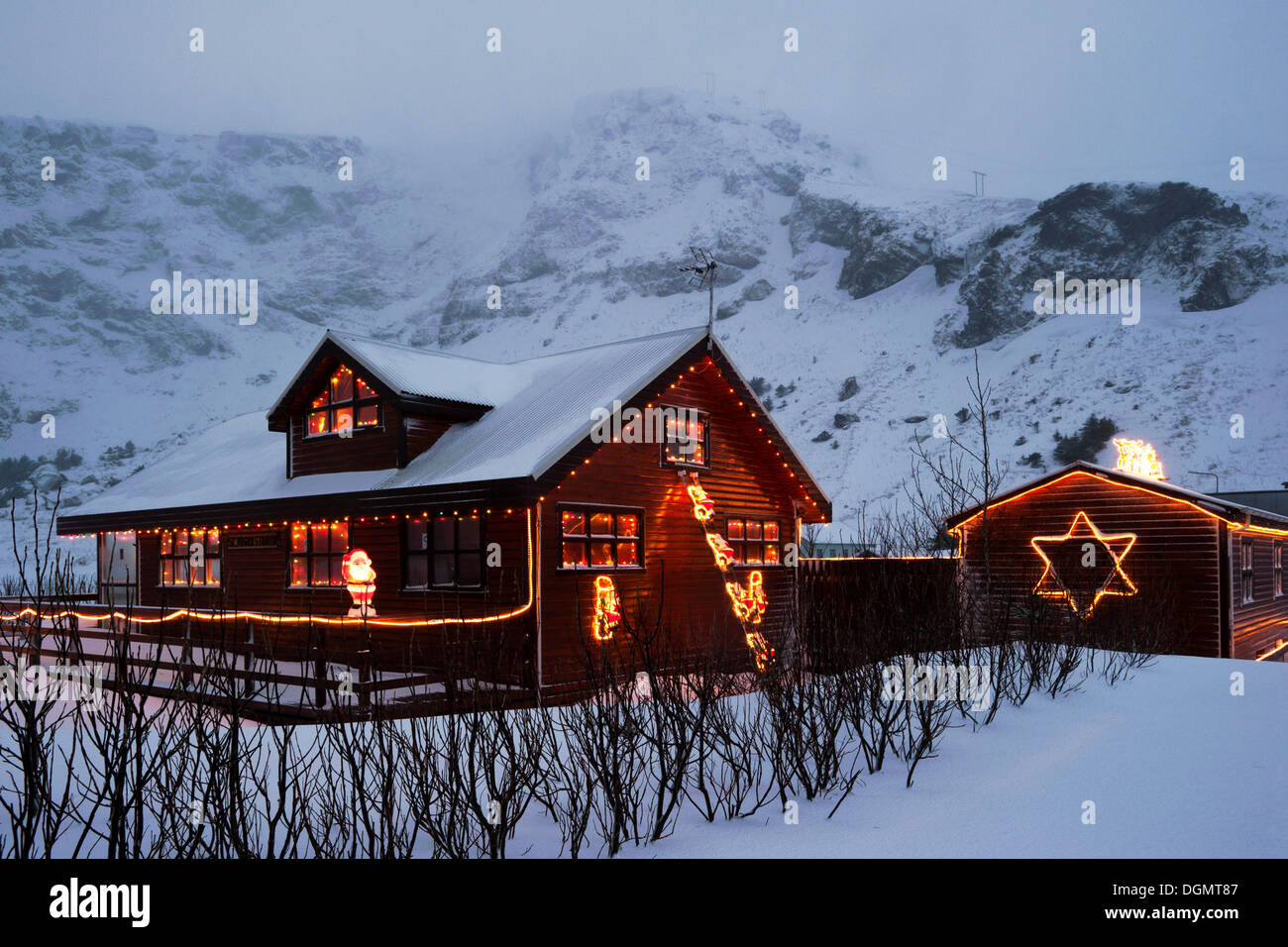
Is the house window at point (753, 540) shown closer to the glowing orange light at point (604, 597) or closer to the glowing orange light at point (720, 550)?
the glowing orange light at point (720, 550)

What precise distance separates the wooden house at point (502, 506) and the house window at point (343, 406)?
0.05 metres

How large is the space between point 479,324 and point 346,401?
12411 centimetres

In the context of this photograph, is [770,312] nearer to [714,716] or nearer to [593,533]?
[593,533]

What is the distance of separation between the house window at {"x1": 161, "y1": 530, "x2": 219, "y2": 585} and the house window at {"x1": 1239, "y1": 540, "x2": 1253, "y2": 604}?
2439 centimetres

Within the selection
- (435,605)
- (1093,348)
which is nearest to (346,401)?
(435,605)

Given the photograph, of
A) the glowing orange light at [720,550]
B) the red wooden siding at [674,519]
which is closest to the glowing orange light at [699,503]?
the red wooden siding at [674,519]

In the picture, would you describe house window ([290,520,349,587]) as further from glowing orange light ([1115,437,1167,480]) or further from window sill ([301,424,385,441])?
glowing orange light ([1115,437,1167,480])

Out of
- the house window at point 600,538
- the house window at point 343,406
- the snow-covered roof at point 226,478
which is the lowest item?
the house window at point 600,538

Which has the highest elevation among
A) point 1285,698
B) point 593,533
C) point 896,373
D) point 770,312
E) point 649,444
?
point 770,312

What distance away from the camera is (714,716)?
798 centimetres

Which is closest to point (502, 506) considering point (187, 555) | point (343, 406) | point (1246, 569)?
point (343, 406)

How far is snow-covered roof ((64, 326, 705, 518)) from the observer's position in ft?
52.4

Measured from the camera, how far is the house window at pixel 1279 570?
1033 inches

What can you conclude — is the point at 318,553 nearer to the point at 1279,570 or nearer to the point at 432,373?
the point at 432,373
